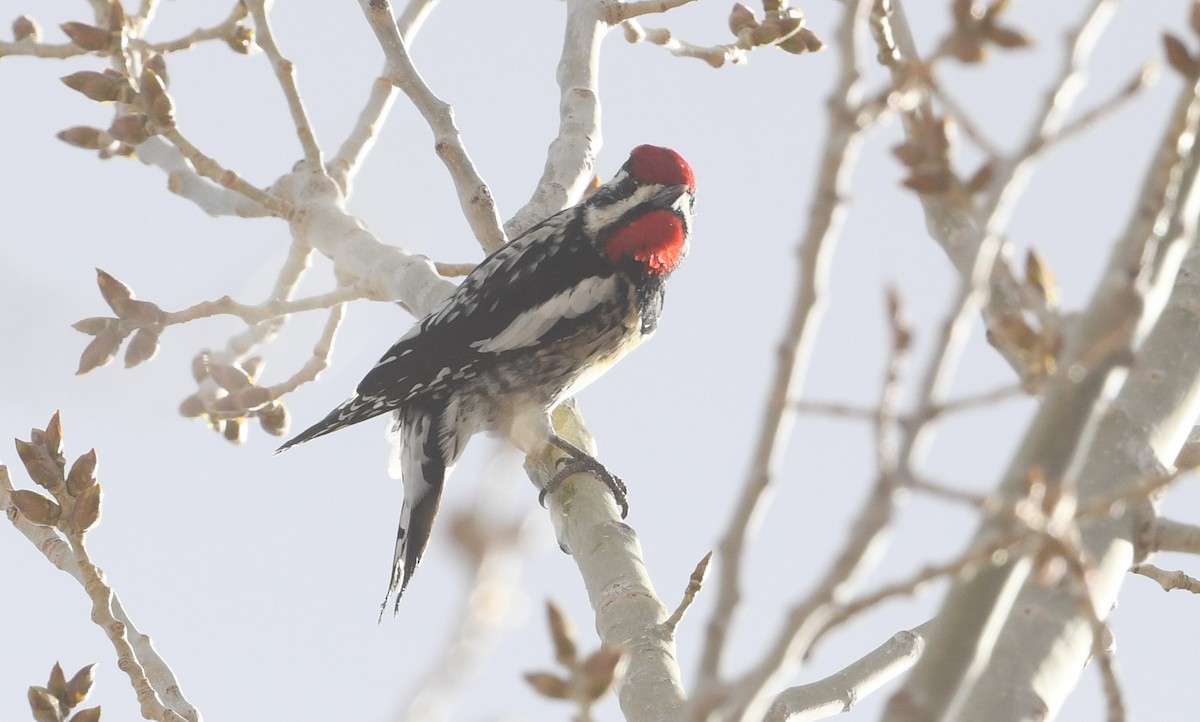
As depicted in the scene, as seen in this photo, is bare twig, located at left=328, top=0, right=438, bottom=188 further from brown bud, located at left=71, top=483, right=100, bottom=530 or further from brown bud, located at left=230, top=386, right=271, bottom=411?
brown bud, located at left=71, top=483, right=100, bottom=530

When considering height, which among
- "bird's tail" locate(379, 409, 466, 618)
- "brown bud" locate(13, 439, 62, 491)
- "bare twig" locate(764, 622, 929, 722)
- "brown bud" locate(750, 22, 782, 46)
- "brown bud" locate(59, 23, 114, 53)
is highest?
"brown bud" locate(59, 23, 114, 53)

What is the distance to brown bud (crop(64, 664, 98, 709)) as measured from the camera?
8.86 ft

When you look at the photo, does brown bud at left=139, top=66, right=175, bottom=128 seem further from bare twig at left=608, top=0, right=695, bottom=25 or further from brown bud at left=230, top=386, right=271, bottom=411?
bare twig at left=608, top=0, right=695, bottom=25

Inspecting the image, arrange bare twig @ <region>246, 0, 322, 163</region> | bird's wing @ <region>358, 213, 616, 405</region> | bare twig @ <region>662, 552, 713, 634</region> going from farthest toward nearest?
bird's wing @ <region>358, 213, 616, 405</region> → bare twig @ <region>246, 0, 322, 163</region> → bare twig @ <region>662, 552, 713, 634</region>

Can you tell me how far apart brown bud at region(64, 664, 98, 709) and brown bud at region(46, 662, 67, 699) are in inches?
0.6

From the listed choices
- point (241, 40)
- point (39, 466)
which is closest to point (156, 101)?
point (241, 40)

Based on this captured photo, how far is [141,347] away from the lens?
349 centimetres

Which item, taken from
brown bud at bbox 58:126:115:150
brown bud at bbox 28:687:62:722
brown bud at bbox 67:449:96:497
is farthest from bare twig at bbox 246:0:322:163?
brown bud at bbox 28:687:62:722

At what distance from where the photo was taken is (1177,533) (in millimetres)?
2094

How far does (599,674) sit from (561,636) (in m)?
0.10

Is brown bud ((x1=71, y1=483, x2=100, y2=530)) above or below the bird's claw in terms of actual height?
above

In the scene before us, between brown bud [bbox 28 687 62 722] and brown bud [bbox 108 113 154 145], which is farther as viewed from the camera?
brown bud [bbox 108 113 154 145]

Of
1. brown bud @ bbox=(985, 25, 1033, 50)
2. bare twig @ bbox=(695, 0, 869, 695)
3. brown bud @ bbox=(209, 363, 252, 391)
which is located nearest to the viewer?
bare twig @ bbox=(695, 0, 869, 695)

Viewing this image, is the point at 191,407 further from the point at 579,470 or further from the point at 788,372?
the point at 788,372
